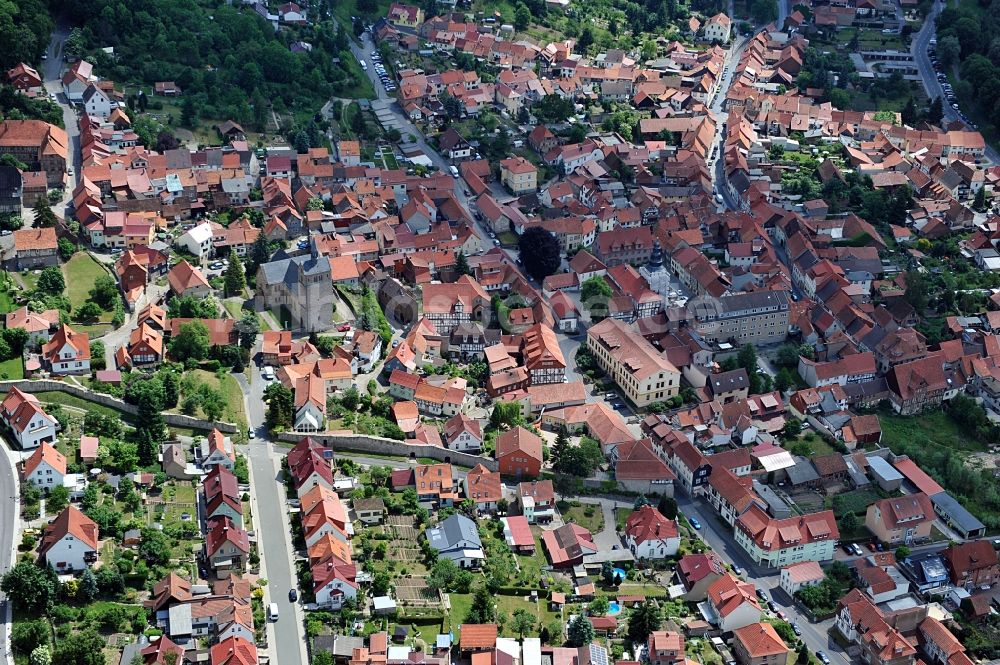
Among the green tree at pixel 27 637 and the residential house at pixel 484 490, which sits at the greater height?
the green tree at pixel 27 637

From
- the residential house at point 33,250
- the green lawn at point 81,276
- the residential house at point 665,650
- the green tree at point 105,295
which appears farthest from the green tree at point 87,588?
the residential house at point 33,250

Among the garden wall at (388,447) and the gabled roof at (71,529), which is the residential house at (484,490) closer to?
the garden wall at (388,447)

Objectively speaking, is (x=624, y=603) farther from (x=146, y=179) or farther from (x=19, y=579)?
(x=146, y=179)

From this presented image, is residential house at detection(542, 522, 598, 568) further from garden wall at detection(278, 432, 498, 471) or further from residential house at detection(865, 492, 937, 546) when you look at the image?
residential house at detection(865, 492, 937, 546)

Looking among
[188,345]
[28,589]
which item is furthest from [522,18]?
[28,589]

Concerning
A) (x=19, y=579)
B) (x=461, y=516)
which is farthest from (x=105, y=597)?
(x=461, y=516)

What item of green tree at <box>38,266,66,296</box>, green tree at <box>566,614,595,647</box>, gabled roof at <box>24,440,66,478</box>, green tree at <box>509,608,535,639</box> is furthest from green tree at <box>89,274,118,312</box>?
green tree at <box>566,614,595,647</box>
